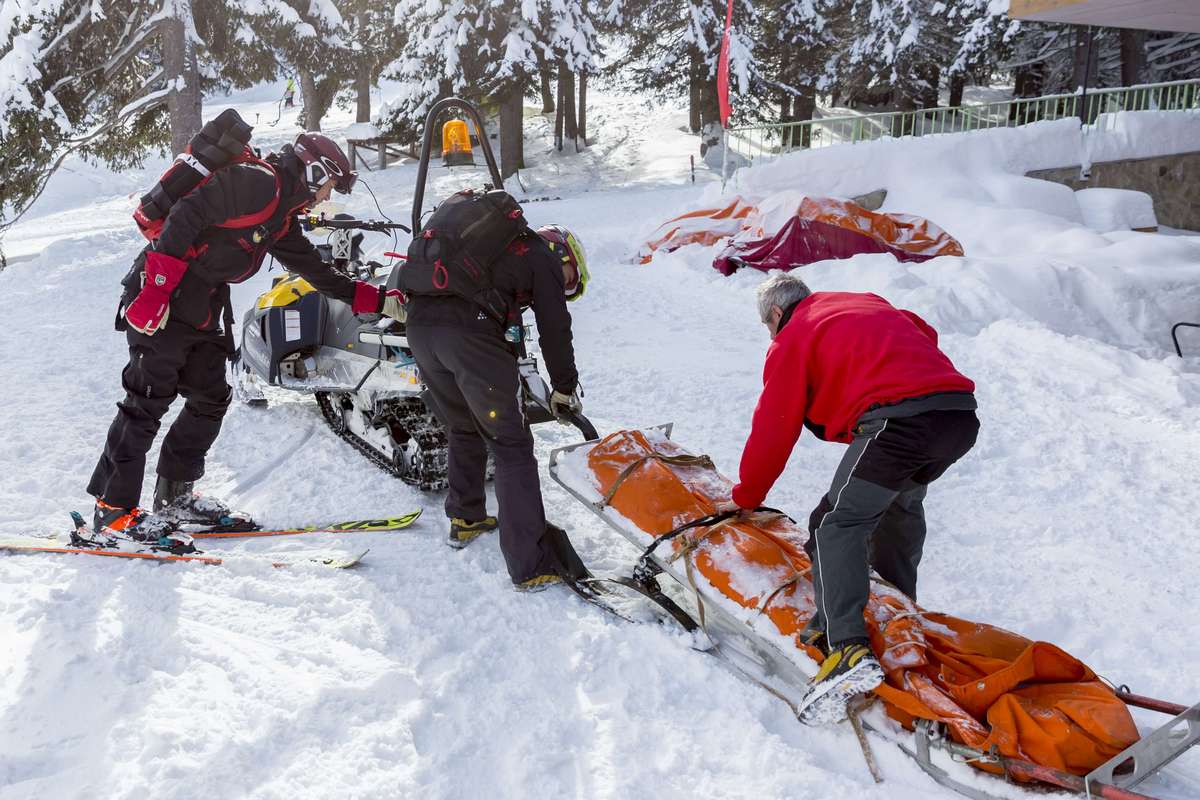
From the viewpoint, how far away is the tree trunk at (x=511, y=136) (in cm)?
1995

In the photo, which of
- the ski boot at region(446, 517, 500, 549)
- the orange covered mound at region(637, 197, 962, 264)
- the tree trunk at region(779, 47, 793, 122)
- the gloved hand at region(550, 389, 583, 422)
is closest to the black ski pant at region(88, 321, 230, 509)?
the ski boot at region(446, 517, 500, 549)

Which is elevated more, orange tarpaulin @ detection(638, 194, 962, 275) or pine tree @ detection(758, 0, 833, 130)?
pine tree @ detection(758, 0, 833, 130)

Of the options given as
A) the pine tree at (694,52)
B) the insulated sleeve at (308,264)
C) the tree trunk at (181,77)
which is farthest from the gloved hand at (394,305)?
the pine tree at (694,52)

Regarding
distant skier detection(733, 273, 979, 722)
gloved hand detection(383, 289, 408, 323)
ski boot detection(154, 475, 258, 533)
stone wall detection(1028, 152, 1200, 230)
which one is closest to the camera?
distant skier detection(733, 273, 979, 722)

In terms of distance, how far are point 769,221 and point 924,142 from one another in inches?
155

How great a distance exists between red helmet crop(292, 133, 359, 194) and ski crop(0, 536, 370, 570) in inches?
63.7

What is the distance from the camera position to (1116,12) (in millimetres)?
8742

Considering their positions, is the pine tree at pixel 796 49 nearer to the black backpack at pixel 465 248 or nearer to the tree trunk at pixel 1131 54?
the tree trunk at pixel 1131 54

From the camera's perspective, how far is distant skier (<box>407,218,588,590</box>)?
3404 mm

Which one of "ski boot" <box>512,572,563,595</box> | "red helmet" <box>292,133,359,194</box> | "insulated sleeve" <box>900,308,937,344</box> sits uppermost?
"red helmet" <box>292,133,359,194</box>

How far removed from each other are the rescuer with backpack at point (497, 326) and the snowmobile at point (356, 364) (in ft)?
1.71

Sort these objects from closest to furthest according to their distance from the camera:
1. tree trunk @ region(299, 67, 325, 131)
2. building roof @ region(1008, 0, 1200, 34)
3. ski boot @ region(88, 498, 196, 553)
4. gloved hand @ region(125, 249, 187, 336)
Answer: gloved hand @ region(125, 249, 187, 336) → ski boot @ region(88, 498, 196, 553) → building roof @ region(1008, 0, 1200, 34) → tree trunk @ region(299, 67, 325, 131)

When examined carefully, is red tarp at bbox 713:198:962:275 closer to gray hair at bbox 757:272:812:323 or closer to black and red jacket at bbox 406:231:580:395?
black and red jacket at bbox 406:231:580:395

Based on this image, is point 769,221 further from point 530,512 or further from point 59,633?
point 59,633
